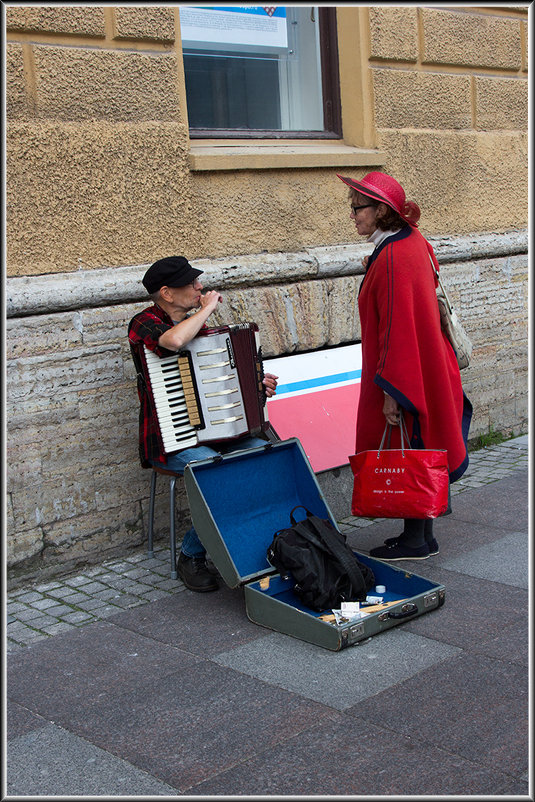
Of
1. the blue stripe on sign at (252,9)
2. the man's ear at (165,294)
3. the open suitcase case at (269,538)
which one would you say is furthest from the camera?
the blue stripe on sign at (252,9)

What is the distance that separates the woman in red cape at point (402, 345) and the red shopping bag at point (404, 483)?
0.23 m

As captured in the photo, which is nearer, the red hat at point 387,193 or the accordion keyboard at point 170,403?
the accordion keyboard at point 170,403

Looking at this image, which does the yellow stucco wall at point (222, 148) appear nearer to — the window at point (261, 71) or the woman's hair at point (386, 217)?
the window at point (261, 71)

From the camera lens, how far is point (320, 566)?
12.9 ft

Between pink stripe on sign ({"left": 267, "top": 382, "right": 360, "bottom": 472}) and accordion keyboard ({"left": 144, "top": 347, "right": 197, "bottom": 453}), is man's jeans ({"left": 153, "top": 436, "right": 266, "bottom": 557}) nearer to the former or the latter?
accordion keyboard ({"left": 144, "top": 347, "right": 197, "bottom": 453})

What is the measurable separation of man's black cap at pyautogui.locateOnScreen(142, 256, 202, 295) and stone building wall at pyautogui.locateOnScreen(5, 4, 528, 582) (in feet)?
1.36

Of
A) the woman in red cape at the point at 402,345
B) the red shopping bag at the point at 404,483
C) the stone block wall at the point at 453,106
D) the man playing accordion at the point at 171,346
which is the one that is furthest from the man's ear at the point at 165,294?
the stone block wall at the point at 453,106

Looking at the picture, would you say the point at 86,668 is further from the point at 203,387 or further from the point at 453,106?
the point at 453,106

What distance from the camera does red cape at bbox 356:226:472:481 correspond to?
4406 mm

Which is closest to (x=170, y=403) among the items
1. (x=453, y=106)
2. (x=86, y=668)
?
(x=86, y=668)

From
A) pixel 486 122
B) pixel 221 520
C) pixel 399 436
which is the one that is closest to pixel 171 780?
pixel 221 520

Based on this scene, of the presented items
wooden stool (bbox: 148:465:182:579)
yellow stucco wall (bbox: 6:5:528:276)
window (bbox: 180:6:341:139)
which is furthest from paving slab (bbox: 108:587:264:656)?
window (bbox: 180:6:341:139)

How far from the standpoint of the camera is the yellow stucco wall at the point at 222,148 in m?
4.61

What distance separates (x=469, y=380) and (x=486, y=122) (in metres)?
1.97
